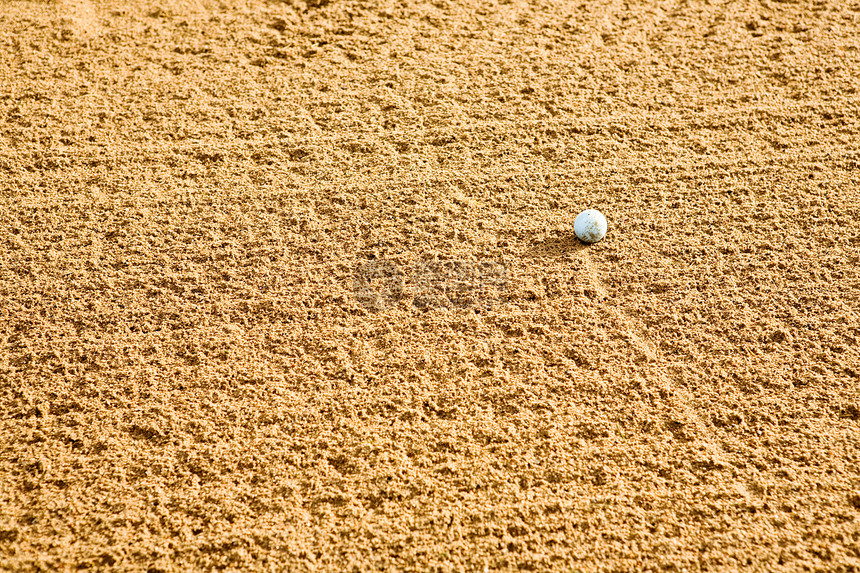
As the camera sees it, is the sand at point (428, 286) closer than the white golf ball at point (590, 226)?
Yes

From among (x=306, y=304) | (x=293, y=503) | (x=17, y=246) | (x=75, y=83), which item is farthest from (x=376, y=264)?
(x=75, y=83)

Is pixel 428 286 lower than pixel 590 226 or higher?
lower

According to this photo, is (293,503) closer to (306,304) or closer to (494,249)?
(306,304)

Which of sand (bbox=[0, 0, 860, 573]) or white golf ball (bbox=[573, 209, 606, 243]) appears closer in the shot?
sand (bbox=[0, 0, 860, 573])
